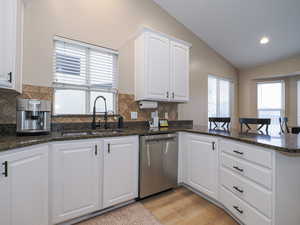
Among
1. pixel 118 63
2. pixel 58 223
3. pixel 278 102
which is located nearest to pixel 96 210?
pixel 58 223

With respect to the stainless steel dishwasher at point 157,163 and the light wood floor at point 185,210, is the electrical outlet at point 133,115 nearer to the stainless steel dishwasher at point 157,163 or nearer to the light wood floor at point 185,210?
the stainless steel dishwasher at point 157,163

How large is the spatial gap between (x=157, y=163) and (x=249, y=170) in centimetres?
109

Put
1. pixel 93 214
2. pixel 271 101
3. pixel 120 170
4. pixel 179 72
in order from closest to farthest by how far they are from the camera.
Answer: pixel 93 214 < pixel 120 170 < pixel 179 72 < pixel 271 101

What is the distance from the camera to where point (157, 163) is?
2094 mm

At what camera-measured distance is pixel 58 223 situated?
150cm

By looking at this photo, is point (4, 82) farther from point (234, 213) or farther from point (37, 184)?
point (234, 213)

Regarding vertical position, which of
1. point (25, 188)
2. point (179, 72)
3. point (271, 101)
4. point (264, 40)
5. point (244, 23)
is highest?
point (244, 23)

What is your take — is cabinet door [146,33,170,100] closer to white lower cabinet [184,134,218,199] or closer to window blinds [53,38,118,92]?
window blinds [53,38,118,92]

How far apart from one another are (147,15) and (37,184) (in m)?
3.08

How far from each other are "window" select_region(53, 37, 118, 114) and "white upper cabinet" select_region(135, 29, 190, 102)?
0.46m

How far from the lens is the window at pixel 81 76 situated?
210 cm

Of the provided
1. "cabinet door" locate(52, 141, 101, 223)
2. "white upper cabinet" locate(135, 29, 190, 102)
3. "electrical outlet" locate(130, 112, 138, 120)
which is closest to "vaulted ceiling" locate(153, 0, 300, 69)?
"white upper cabinet" locate(135, 29, 190, 102)

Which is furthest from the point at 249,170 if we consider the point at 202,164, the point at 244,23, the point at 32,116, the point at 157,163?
the point at 244,23

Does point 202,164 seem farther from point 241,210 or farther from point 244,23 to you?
point 244,23
